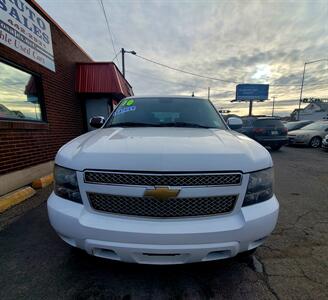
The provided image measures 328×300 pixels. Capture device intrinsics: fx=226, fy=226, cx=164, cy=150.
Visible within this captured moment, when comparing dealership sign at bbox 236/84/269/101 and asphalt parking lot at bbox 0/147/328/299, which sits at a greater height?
dealership sign at bbox 236/84/269/101

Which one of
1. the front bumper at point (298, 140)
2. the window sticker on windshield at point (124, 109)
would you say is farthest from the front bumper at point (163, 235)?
the front bumper at point (298, 140)

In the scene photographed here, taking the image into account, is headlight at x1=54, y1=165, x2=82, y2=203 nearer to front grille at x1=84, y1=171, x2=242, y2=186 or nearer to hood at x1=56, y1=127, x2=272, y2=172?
hood at x1=56, y1=127, x2=272, y2=172

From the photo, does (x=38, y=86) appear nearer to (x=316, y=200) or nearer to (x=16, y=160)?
(x=16, y=160)

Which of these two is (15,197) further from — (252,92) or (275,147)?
(252,92)

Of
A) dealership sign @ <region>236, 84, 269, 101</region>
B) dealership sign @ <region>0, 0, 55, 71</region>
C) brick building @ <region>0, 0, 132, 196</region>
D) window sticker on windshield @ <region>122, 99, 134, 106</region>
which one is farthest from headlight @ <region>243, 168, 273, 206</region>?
dealership sign @ <region>236, 84, 269, 101</region>

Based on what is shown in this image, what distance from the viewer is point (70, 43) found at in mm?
8062

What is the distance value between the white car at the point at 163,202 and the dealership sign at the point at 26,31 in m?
4.28

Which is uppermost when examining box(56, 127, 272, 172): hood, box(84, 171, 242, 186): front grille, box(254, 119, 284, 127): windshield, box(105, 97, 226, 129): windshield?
box(105, 97, 226, 129): windshield

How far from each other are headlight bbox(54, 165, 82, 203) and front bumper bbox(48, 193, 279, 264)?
0.25ft

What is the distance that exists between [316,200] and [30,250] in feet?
15.1

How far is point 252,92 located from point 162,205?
1694 inches

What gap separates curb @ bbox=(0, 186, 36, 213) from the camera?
145 inches

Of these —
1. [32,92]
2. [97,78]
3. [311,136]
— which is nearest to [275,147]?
[311,136]

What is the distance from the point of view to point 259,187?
1.81 meters
